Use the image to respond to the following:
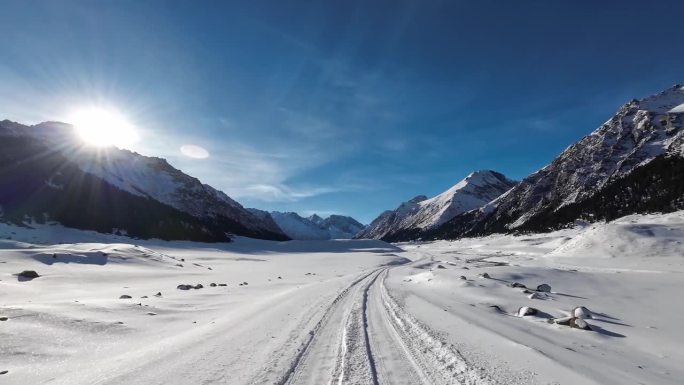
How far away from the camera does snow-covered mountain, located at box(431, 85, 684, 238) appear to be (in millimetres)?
107500

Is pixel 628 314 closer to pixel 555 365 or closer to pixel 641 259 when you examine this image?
pixel 555 365

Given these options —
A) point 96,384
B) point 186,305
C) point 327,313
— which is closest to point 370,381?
point 96,384

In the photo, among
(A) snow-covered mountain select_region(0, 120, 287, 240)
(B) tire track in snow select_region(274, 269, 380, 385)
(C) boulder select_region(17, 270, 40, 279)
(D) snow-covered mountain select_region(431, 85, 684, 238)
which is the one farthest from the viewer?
(A) snow-covered mountain select_region(0, 120, 287, 240)

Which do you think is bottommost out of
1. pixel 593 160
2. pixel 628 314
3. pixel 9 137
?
pixel 628 314

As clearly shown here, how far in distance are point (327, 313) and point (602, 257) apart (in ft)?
156

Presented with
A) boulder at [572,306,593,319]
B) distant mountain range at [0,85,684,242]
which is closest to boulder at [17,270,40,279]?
boulder at [572,306,593,319]

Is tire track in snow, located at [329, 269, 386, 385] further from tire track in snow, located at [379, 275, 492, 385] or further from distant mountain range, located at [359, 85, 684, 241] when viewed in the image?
distant mountain range, located at [359, 85, 684, 241]

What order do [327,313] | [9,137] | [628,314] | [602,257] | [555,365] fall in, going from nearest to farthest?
[555,365] < [327,313] < [628,314] < [602,257] < [9,137]

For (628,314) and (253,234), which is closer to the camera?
(628,314)

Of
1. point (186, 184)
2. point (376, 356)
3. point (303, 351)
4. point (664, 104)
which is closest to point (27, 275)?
point (303, 351)

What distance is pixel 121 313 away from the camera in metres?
11.3

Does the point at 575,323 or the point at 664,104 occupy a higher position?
the point at 664,104

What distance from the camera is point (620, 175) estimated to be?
14512 cm

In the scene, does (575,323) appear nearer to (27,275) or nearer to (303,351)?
(303,351)
